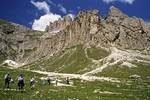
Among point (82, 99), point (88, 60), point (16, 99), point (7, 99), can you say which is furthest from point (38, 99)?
point (88, 60)

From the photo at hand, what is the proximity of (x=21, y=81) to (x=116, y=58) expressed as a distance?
158032 millimetres

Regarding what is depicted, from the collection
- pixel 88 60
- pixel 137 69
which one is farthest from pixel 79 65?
pixel 137 69

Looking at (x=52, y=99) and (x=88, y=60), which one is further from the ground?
(x=88, y=60)

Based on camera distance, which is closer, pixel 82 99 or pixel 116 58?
pixel 82 99

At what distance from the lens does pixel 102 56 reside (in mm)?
184250

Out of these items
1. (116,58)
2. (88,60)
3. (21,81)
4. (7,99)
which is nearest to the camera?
(7,99)

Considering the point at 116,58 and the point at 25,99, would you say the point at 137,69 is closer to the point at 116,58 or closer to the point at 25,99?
the point at 116,58

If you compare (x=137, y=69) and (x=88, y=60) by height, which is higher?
(x=88, y=60)

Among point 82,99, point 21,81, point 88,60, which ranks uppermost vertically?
point 88,60

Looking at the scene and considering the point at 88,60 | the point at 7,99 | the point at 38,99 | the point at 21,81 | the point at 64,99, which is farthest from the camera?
the point at 88,60

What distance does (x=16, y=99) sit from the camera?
17.8 m

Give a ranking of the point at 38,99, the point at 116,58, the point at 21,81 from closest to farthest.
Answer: the point at 38,99 < the point at 21,81 < the point at 116,58

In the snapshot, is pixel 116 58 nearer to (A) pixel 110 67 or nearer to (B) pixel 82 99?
(A) pixel 110 67

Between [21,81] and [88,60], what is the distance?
158269 mm
